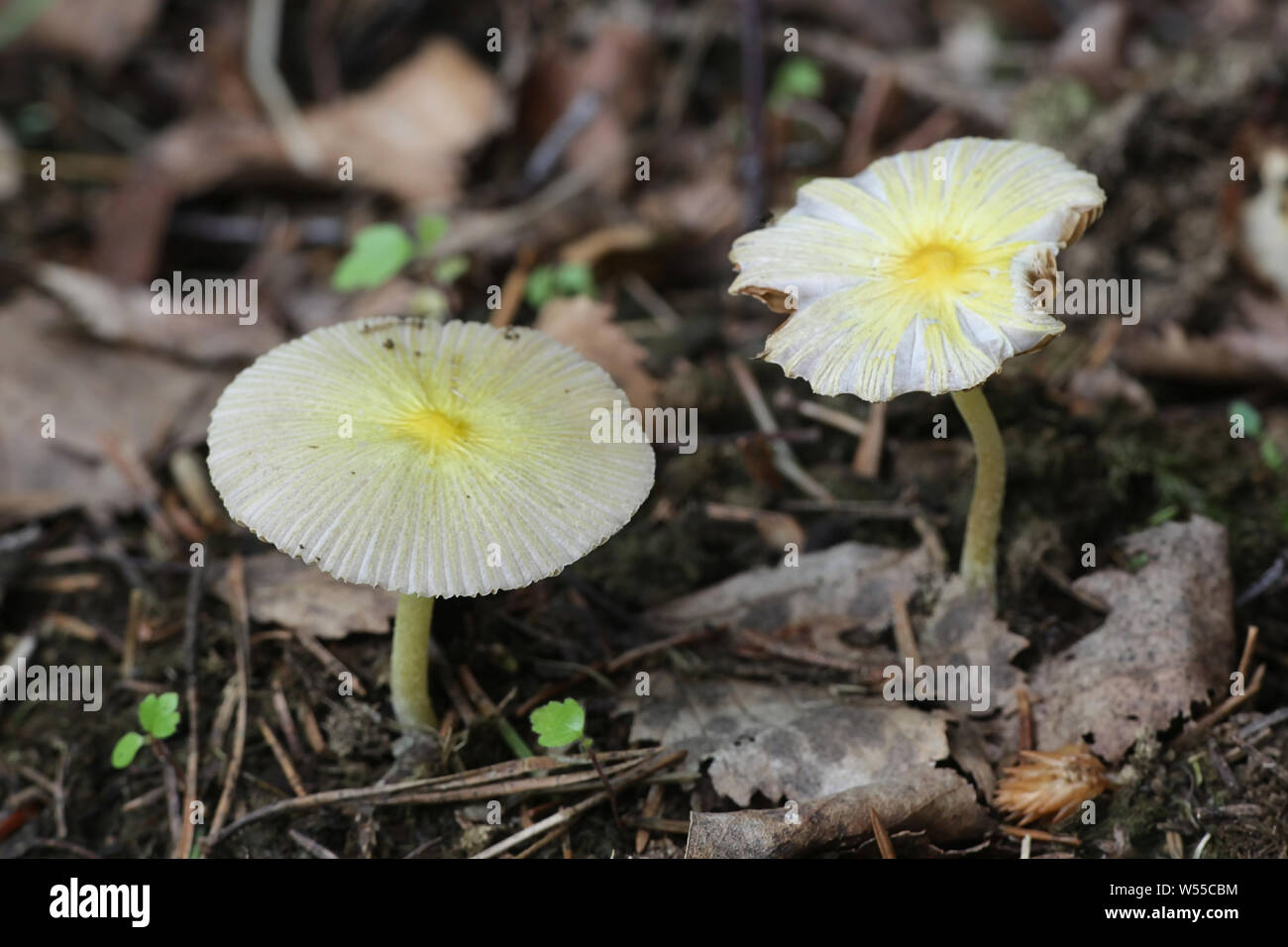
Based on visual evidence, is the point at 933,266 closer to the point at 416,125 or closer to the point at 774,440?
the point at 774,440

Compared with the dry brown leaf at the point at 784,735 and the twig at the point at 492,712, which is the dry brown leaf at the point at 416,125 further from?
the dry brown leaf at the point at 784,735

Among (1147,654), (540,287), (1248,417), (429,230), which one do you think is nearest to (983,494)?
(1147,654)

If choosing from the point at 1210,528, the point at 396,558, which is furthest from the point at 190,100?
the point at 1210,528

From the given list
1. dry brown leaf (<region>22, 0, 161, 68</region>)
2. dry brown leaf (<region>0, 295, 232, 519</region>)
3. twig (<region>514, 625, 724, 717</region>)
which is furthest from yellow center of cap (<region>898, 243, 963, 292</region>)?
dry brown leaf (<region>22, 0, 161, 68</region>)

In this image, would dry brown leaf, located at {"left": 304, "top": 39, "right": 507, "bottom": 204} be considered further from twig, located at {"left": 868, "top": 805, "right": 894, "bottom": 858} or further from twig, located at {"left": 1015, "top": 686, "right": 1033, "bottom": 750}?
twig, located at {"left": 868, "top": 805, "right": 894, "bottom": 858}

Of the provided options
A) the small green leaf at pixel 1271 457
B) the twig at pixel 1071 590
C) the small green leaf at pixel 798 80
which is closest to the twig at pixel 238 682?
the twig at pixel 1071 590

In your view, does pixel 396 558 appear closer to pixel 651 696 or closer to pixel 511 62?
pixel 651 696
